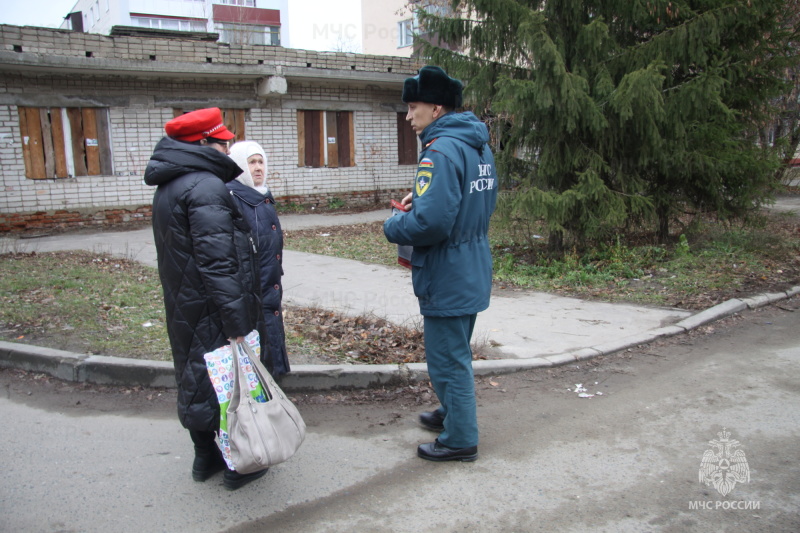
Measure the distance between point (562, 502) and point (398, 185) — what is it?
1577 centimetres

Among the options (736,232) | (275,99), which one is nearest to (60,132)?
(275,99)

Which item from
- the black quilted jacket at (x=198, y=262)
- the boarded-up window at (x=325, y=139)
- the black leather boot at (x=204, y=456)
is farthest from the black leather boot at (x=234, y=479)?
the boarded-up window at (x=325, y=139)

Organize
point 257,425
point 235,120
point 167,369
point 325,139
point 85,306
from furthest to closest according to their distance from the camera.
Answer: point 325,139 → point 235,120 → point 85,306 → point 167,369 → point 257,425

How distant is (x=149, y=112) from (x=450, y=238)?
13.0 metres

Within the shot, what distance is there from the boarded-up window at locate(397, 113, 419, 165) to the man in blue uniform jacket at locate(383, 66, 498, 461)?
15.0 m

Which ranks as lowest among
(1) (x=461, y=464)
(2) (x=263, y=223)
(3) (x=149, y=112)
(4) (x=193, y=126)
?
(1) (x=461, y=464)

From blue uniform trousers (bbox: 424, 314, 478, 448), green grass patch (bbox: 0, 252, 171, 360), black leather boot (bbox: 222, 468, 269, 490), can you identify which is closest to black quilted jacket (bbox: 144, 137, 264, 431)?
black leather boot (bbox: 222, 468, 269, 490)

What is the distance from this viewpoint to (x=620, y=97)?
7.91 m

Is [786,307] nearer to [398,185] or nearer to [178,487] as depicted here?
[178,487]

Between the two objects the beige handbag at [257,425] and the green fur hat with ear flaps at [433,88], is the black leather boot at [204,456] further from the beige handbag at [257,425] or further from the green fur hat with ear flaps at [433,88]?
the green fur hat with ear flaps at [433,88]

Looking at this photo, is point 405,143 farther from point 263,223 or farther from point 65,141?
point 263,223

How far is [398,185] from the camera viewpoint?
18453mm

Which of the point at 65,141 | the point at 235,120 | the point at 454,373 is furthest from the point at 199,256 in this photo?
the point at 235,120

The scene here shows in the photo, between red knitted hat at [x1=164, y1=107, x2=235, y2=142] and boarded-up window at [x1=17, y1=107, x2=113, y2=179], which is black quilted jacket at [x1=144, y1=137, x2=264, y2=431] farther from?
boarded-up window at [x1=17, y1=107, x2=113, y2=179]
